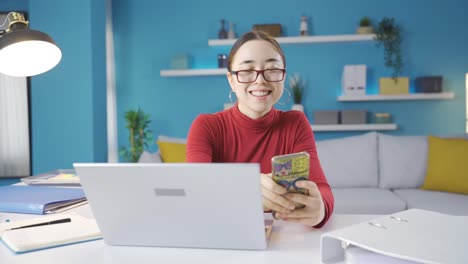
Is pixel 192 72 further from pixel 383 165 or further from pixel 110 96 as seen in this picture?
pixel 383 165

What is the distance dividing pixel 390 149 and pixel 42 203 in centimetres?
263

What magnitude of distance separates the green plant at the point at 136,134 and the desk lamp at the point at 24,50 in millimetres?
2953

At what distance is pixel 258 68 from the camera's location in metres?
1.41

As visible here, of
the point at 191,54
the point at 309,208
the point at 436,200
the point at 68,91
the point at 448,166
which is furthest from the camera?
the point at 191,54

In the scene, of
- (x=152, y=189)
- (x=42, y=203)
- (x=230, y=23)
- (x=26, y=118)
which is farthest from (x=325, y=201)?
(x=26, y=118)

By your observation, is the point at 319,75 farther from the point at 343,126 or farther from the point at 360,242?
the point at 360,242

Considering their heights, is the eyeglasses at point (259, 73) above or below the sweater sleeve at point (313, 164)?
above

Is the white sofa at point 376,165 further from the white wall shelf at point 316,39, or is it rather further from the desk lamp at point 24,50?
the desk lamp at point 24,50

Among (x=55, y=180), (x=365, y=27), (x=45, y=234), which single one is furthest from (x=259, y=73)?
(x=365, y=27)

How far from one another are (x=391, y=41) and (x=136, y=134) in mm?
2627

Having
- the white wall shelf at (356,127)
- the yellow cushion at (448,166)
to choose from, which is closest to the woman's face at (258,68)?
the yellow cushion at (448,166)

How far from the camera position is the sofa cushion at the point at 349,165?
3309 mm

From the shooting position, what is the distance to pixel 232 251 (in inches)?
36.2

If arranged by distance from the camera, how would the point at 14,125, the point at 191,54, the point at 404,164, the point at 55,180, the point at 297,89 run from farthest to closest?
the point at 191,54 < the point at 14,125 < the point at 297,89 < the point at 404,164 < the point at 55,180
